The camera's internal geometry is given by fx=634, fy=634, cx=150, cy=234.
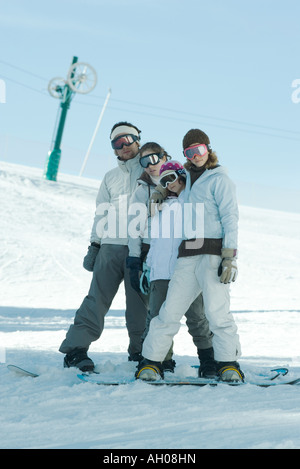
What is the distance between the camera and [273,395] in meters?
3.89

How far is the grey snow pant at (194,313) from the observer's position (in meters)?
4.49

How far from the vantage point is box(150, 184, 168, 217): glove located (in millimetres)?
4523

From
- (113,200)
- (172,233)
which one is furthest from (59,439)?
(113,200)

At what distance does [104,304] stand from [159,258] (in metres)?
0.74

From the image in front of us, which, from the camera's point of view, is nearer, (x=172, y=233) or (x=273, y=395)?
(x=273, y=395)

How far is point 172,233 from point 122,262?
2.16 feet

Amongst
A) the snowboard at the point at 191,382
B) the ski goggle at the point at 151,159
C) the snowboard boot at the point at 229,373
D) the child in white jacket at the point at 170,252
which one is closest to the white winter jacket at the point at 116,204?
the ski goggle at the point at 151,159

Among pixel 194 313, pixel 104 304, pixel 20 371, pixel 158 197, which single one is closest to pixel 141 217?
pixel 158 197

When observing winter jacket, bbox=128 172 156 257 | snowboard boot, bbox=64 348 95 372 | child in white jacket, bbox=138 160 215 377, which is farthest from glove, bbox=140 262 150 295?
snowboard boot, bbox=64 348 95 372

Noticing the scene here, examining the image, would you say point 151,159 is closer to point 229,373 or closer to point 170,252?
point 170,252

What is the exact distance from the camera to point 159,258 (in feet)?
14.7

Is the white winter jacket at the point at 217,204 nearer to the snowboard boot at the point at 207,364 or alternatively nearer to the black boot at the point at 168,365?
the snowboard boot at the point at 207,364

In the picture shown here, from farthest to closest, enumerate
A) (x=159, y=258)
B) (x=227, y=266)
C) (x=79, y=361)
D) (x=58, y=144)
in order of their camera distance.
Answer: (x=58, y=144), (x=79, y=361), (x=159, y=258), (x=227, y=266)
